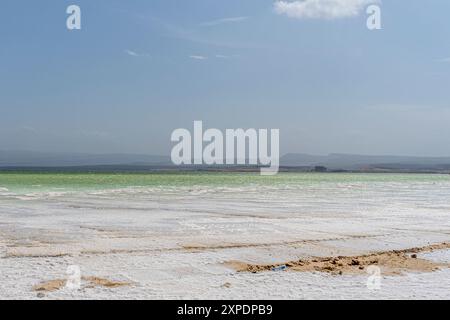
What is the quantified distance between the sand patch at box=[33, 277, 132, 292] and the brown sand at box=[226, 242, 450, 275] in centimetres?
200

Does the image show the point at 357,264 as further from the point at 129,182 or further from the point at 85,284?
the point at 129,182

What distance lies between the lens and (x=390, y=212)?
1978 centimetres

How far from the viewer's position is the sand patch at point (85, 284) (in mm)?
6824

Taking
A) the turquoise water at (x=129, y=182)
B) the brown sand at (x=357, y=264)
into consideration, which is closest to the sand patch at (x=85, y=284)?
the brown sand at (x=357, y=264)

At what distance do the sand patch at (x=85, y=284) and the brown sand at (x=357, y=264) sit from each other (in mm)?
2003

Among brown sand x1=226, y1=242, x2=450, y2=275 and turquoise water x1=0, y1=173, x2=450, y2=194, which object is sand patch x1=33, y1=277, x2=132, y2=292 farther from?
turquoise water x1=0, y1=173, x2=450, y2=194

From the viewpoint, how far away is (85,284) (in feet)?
23.1

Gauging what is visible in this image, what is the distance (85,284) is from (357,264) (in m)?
4.34

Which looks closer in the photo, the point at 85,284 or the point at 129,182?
the point at 85,284

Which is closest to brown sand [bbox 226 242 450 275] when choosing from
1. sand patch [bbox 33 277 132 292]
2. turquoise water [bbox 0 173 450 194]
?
sand patch [bbox 33 277 132 292]

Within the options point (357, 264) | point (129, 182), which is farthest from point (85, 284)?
point (129, 182)
